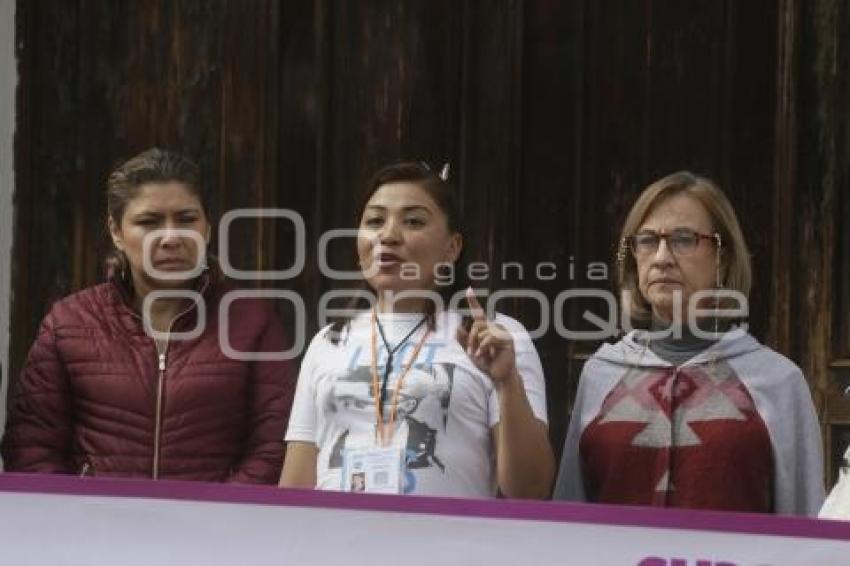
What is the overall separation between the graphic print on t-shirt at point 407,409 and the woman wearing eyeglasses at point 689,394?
0.98ft

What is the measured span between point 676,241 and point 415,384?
0.56 metres

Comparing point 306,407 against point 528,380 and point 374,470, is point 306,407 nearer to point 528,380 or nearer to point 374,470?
point 374,470

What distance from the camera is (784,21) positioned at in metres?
4.20

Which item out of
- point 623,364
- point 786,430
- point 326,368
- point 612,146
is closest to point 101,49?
point 612,146

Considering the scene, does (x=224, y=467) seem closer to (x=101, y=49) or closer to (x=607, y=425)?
(x=607, y=425)

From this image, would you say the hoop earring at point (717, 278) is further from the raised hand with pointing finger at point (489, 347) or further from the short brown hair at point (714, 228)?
the raised hand with pointing finger at point (489, 347)

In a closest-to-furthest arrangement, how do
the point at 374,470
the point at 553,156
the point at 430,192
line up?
the point at 374,470 < the point at 430,192 < the point at 553,156

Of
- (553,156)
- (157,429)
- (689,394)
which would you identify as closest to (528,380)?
(689,394)

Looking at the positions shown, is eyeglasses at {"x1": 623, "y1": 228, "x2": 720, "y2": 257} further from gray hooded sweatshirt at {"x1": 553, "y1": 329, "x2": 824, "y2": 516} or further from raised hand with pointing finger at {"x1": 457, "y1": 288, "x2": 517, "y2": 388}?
raised hand with pointing finger at {"x1": 457, "y1": 288, "x2": 517, "y2": 388}

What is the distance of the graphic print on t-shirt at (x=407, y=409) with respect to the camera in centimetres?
307

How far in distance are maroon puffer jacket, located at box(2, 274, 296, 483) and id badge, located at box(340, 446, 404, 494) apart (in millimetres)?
347

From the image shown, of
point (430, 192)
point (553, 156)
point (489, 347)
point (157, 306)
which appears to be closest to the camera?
point (489, 347)

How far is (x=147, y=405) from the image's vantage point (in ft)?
11.1

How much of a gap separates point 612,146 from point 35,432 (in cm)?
172
